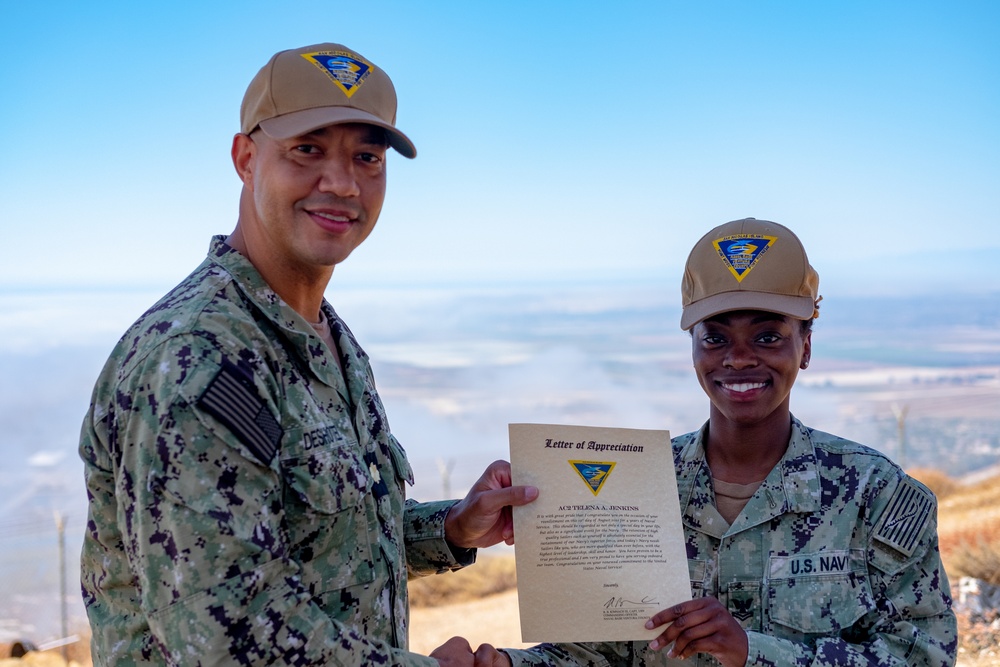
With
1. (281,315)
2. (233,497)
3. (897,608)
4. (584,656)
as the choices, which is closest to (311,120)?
(281,315)

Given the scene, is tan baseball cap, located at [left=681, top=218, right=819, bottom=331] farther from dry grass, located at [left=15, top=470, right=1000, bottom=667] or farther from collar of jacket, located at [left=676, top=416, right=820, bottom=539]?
dry grass, located at [left=15, top=470, right=1000, bottom=667]

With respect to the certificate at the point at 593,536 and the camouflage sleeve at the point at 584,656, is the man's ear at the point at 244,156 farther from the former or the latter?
the camouflage sleeve at the point at 584,656

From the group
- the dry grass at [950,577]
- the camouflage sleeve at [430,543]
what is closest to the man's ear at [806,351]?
the camouflage sleeve at [430,543]

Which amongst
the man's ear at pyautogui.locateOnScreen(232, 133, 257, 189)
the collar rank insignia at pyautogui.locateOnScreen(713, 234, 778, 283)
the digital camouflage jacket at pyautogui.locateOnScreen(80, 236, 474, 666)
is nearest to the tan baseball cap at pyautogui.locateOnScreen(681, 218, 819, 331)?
the collar rank insignia at pyautogui.locateOnScreen(713, 234, 778, 283)

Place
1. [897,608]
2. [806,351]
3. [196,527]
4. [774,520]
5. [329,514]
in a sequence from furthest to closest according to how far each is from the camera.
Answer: [806,351] → [774,520] → [897,608] → [329,514] → [196,527]

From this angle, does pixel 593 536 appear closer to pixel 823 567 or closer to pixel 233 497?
pixel 823 567

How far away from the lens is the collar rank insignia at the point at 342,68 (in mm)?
3086

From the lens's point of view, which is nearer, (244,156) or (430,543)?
(244,156)

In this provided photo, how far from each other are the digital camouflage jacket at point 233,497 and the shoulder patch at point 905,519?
158cm

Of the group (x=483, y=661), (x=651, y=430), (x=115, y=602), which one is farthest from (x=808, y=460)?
(x=115, y=602)

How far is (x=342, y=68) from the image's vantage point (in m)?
3.12

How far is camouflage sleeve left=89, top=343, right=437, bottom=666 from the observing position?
248cm

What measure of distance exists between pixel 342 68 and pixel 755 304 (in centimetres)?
163
